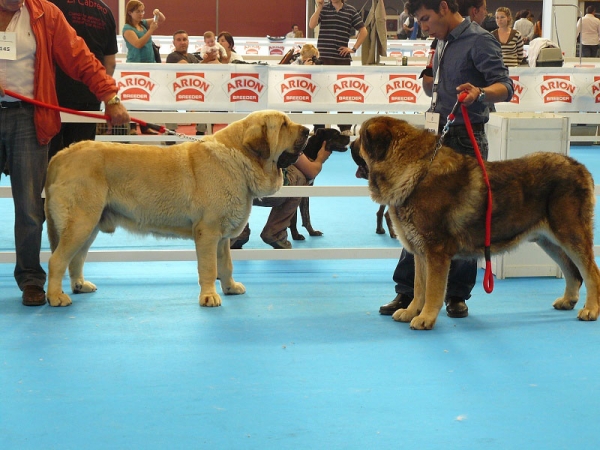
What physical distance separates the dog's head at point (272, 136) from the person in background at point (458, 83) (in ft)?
2.87

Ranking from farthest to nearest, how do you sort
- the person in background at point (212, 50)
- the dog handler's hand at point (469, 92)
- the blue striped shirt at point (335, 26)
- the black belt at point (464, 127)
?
the person in background at point (212, 50) < the blue striped shirt at point (335, 26) < the black belt at point (464, 127) < the dog handler's hand at point (469, 92)

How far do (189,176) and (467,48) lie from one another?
186 cm

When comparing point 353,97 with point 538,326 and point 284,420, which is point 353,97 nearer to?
point 538,326

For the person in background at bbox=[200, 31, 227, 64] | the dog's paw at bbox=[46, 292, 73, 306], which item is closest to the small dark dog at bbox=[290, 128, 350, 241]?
the dog's paw at bbox=[46, 292, 73, 306]

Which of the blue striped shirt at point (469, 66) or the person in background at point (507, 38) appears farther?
the person in background at point (507, 38)

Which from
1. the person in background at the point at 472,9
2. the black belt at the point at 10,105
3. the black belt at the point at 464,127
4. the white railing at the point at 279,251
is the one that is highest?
the person in background at the point at 472,9

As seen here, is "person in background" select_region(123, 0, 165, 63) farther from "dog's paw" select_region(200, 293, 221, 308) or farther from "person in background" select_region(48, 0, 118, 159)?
"dog's paw" select_region(200, 293, 221, 308)

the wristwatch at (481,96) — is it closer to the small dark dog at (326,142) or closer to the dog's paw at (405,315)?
the dog's paw at (405,315)

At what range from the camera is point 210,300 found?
15.9 ft

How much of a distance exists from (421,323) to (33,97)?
8.99ft

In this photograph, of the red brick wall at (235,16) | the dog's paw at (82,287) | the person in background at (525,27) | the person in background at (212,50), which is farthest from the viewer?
the red brick wall at (235,16)

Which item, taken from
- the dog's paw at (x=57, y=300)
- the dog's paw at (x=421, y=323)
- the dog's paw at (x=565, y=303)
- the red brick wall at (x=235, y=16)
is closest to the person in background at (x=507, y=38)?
the dog's paw at (x=565, y=303)

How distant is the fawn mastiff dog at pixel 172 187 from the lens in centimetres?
467

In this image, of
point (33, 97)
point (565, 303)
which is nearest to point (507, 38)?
point (565, 303)
